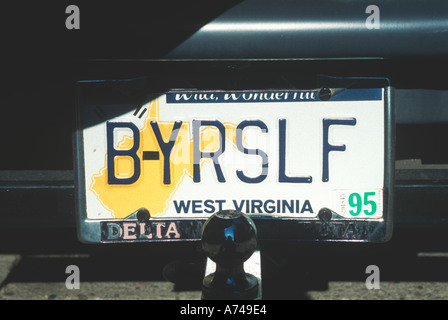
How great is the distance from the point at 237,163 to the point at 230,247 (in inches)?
12.7

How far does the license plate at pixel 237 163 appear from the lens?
5.59ft

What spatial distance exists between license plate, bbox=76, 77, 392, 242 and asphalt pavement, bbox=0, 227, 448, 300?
10.8 inches

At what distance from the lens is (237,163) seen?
68.6 inches

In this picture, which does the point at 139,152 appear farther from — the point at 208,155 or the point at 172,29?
the point at 172,29

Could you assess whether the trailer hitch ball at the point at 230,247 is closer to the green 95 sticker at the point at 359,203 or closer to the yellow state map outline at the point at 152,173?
the yellow state map outline at the point at 152,173

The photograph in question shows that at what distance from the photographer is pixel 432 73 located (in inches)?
67.7

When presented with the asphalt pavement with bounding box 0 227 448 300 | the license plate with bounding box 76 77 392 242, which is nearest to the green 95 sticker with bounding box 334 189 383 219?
the license plate with bounding box 76 77 392 242

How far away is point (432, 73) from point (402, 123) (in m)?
0.18

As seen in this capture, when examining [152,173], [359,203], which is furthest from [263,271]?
[152,173]

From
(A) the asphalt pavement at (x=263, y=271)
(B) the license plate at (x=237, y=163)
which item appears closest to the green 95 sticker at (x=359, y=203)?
(B) the license plate at (x=237, y=163)

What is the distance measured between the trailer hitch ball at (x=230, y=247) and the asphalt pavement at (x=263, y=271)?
1.50ft

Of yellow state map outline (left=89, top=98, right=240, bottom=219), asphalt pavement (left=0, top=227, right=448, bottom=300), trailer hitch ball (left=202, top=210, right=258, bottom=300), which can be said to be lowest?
asphalt pavement (left=0, top=227, right=448, bottom=300)

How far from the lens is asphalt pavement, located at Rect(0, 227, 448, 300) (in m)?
2.25

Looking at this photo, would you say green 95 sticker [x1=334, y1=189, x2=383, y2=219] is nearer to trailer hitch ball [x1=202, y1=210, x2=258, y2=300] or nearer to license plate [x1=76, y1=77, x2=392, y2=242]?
license plate [x1=76, y1=77, x2=392, y2=242]
